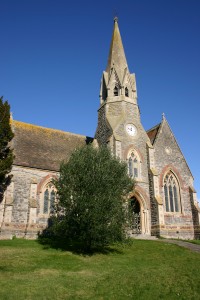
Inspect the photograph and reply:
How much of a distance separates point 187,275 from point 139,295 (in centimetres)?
379

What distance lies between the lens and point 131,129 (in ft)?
108

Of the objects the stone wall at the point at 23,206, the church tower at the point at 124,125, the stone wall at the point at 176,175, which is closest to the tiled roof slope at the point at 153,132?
the stone wall at the point at 176,175

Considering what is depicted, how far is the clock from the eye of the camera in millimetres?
32375

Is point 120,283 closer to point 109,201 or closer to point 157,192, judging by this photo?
point 109,201

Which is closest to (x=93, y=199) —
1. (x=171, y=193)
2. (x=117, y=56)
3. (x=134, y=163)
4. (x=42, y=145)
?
(x=134, y=163)

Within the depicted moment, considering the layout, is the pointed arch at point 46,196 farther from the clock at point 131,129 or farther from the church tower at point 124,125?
the clock at point 131,129

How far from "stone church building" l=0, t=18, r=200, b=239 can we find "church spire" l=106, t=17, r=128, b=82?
A: 17cm

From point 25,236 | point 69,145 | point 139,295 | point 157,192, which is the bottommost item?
point 139,295

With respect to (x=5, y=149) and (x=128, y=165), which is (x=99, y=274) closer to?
(x=5, y=149)

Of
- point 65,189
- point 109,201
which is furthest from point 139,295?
point 65,189

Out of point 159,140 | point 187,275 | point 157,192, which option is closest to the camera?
point 187,275

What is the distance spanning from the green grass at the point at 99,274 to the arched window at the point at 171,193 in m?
10.4

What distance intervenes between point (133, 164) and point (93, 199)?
12196mm

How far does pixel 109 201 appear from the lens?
19.9 metres
